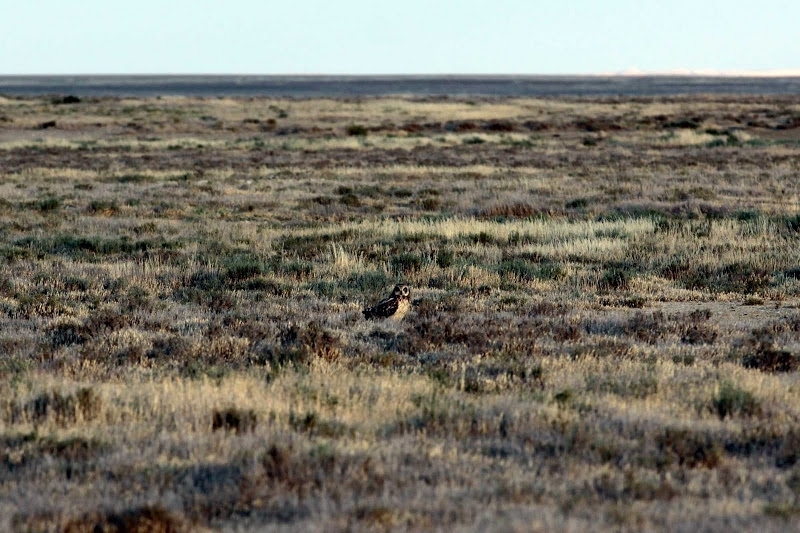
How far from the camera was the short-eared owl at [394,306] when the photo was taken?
11539 mm

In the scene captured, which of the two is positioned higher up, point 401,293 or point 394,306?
point 401,293

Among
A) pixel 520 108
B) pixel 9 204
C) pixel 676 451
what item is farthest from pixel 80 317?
pixel 520 108

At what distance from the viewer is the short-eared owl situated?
11.5 m

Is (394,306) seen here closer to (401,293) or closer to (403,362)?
(401,293)

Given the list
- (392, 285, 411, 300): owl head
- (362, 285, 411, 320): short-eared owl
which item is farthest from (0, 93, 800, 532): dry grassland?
(392, 285, 411, 300): owl head

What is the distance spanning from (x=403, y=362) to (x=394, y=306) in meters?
2.00

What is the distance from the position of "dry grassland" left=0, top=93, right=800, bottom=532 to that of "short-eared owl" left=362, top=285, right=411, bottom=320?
203mm

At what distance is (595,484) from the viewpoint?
6.04m

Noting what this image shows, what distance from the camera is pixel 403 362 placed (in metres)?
9.59

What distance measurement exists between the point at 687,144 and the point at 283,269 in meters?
36.1

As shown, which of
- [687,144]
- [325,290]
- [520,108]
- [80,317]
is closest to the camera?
[80,317]

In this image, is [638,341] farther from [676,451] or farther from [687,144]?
[687,144]

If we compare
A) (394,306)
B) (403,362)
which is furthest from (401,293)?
(403,362)

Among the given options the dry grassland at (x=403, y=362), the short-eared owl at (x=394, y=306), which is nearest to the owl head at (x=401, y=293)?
the short-eared owl at (x=394, y=306)
